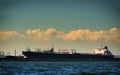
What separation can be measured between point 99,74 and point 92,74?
1483mm

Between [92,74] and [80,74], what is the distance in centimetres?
227

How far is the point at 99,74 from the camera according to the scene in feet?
230

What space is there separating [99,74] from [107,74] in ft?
4.87

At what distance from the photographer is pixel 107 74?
69875mm

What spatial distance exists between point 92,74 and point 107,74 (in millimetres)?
2904

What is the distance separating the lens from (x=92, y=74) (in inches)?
2793

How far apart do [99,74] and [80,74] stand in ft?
11.8

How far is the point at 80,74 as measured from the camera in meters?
70.9
